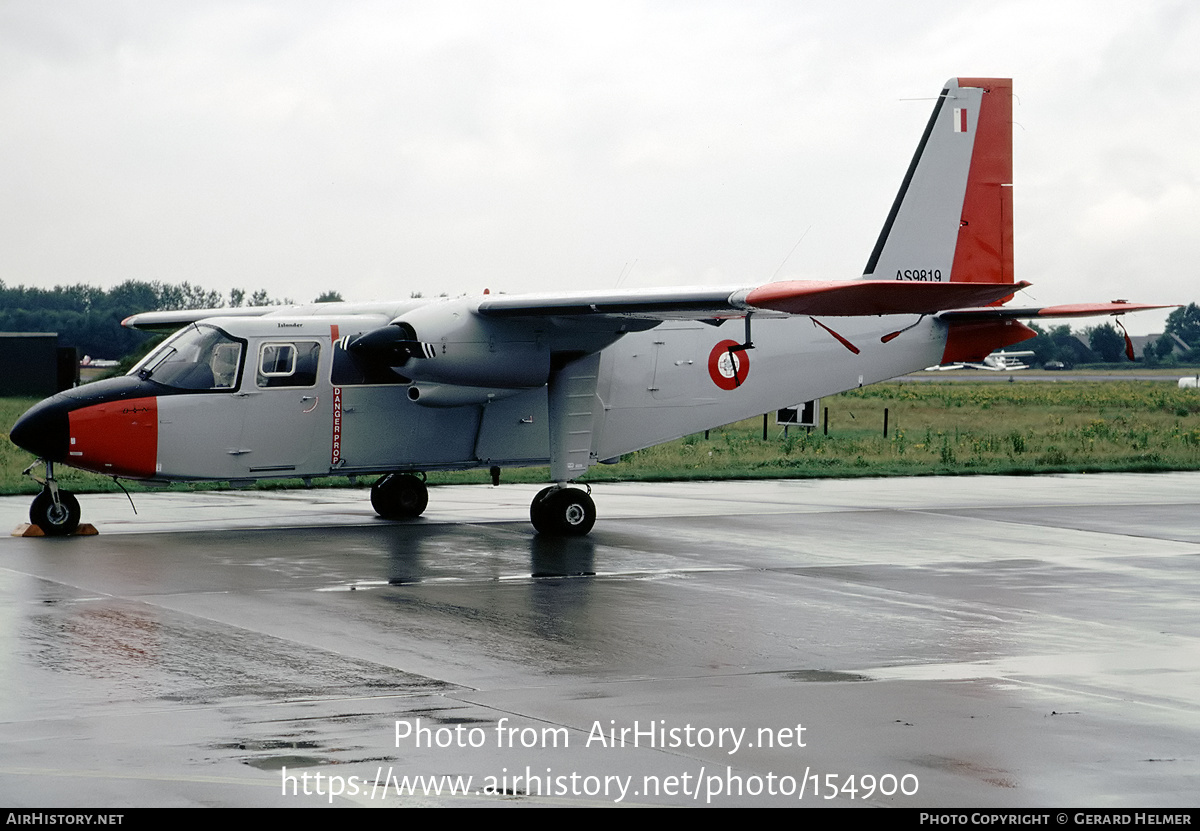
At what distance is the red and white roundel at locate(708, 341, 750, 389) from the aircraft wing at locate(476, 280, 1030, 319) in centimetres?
251

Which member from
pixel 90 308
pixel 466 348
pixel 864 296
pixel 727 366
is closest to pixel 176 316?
pixel 466 348

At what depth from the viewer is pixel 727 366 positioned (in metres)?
19.3

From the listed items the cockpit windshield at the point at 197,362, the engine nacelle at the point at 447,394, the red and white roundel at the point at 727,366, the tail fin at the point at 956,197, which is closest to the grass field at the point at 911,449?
the cockpit windshield at the point at 197,362

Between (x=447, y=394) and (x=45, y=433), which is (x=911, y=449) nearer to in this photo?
(x=447, y=394)

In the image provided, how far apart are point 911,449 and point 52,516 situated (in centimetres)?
2276

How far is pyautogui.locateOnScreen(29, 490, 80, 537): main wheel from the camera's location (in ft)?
54.5

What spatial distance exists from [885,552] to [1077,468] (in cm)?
1419

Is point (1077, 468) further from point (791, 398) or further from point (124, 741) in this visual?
point (124, 741)

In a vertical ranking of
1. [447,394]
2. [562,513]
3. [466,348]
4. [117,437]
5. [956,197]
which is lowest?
[562,513]

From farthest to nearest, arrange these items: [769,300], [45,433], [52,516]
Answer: [52,516], [45,433], [769,300]

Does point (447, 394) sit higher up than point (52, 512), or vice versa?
point (447, 394)

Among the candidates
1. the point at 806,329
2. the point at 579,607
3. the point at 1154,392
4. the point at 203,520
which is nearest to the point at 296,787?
the point at 579,607

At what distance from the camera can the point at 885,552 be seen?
16328mm

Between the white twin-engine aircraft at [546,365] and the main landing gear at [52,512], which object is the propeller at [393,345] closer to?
the white twin-engine aircraft at [546,365]
